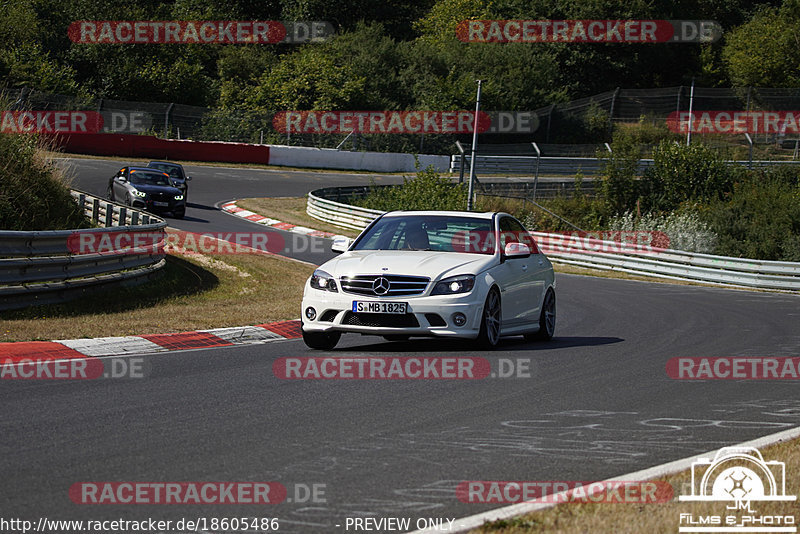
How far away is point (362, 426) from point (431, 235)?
17.0 ft

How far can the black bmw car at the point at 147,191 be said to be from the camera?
102 feet

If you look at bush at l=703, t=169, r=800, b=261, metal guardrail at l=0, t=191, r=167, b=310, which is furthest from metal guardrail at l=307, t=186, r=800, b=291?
metal guardrail at l=0, t=191, r=167, b=310

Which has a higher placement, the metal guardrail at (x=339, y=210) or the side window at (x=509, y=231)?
the side window at (x=509, y=231)

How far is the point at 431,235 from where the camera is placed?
1218 centimetres

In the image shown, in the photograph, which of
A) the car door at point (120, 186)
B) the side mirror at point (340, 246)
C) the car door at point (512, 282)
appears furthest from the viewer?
the car door at point (120, 186)

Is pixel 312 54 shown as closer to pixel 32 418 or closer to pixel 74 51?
pixel 74 51

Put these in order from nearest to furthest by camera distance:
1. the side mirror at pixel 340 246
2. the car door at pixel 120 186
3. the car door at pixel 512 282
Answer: the car door at pixel 512 282
the side mirror at pixel 340 246
the car door at pixel 120 186

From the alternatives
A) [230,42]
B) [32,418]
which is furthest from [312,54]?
[32,418]

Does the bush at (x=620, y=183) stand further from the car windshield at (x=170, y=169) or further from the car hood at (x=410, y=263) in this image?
the car hood at (x=410, y=263)

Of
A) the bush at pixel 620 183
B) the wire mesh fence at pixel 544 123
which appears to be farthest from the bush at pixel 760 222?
the wire mesh fence at pixel 544 123

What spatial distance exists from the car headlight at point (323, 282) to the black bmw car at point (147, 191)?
20620 mm

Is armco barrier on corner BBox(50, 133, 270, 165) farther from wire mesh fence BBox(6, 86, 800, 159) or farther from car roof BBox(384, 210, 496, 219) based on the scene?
car roof BBox(384, 210, 496, 219)

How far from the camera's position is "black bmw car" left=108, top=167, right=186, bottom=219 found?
31047mm

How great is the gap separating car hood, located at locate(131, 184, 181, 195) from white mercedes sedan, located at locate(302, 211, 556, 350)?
2016 centimetres
